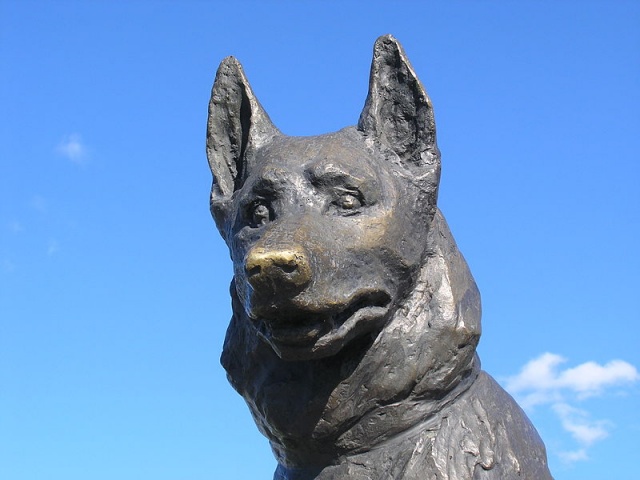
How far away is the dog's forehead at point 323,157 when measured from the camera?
4527 mm

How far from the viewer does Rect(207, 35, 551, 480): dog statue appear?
4.36 meters

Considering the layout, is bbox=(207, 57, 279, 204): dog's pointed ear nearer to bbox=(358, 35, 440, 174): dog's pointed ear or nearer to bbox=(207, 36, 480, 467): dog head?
bbox=(207, 36, 480, 467): dog head

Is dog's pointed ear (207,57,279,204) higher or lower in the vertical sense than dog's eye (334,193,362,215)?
higher

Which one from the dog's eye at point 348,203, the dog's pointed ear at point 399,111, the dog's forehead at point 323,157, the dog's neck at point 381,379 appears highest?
the dog's pointed ear at point 399,111

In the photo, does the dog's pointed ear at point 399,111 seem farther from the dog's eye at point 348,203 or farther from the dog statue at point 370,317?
the dog's eye at point 348,203

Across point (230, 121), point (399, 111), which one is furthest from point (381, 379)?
point (230, 121)

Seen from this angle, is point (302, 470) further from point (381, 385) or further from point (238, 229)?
point (238, 229)

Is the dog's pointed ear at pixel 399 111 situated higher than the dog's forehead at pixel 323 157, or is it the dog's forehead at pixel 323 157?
the dog's pointed ear at pixel 399 111

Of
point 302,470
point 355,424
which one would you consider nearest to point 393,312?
point 355,424

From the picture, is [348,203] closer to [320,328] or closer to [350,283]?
[350,283]

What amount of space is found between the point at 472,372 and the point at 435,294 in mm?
438

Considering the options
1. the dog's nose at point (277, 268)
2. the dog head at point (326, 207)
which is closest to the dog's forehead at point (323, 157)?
the dog head at point (326, 207)

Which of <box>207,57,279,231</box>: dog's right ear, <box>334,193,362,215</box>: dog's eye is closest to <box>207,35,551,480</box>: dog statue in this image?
<box>334,193,362,215</box>: dog's eye

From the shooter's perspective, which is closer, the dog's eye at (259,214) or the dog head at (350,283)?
the dog head at (350,283)
